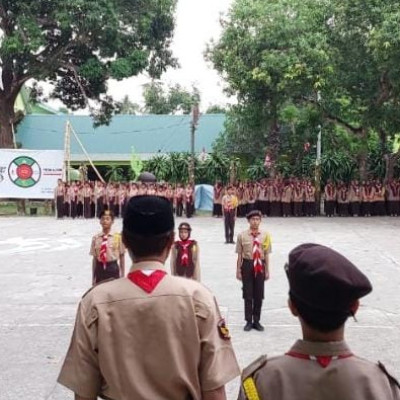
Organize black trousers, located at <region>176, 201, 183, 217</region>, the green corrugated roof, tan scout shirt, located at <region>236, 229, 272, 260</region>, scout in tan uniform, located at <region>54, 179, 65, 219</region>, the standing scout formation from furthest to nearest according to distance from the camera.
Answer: the green corrugated roof → black trousers, located at <region>176, 201, 183, 217</region> → scout in tan uniform, located at <region>54, 179, 65, 219</region> → tan scout shirt, located at <region>236, 229, 272, 260</region> → the standing scout formation

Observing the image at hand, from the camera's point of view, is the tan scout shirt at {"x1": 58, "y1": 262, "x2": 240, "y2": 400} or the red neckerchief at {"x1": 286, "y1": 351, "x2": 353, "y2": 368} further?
the tan scout shirt at {"x1": 58, "y1": 262, "x2": 240, "y2": 400}

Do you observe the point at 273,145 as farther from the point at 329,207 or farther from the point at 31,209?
the point at 31,209

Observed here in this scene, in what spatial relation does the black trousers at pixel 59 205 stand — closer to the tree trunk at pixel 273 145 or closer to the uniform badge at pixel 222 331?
the tree trunk at pixel 273 145

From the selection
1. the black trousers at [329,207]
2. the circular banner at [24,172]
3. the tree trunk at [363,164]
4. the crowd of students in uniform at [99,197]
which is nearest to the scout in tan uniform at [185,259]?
the crowd of students in uniform at [99,197]

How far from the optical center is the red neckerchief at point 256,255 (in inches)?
311

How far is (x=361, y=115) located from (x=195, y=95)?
88.9 ft

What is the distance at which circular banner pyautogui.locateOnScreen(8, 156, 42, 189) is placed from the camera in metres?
26.9

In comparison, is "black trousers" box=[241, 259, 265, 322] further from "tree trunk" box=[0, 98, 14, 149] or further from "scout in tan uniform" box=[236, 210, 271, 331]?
"tree trunk" box=[0, 98, 14, 149]

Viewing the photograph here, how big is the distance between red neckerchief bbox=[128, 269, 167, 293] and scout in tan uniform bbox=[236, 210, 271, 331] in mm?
5265

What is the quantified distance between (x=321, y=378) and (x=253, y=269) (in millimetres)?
5860

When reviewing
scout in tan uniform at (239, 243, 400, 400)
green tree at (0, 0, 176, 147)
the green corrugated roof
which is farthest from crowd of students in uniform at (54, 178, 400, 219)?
scout in tan uniform at (239, 243, 400, 400)

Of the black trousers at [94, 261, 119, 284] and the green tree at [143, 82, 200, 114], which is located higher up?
the green tree at [143, 82, 200, 114]

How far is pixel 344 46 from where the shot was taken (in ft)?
80.2

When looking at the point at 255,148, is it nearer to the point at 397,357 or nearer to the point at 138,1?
the point at 138,1
